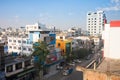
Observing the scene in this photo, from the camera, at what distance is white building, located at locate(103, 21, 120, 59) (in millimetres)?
8173

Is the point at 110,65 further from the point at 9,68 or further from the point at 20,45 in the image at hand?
the point at 20,45

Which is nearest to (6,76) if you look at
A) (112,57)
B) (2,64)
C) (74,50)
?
(2,64)

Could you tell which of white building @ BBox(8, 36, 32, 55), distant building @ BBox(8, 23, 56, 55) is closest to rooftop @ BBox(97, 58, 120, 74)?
distant building @ BBox(8, 23, 56, 55)

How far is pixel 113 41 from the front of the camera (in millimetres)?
8305

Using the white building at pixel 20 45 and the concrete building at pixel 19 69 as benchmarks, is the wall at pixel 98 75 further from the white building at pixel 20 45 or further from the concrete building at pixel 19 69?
the white building at pixel 20 45

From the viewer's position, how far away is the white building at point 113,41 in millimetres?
8173

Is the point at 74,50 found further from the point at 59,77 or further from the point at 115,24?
the point at 115,24

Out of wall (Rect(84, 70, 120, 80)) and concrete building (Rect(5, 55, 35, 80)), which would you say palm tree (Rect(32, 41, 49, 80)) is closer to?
concrete building (Rect(5, 55, 35, 80))

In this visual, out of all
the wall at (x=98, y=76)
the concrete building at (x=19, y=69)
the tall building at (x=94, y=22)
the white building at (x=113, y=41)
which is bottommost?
the concrete building at (x=19, y=69)

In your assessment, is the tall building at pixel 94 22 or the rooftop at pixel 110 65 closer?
the rooftop at pixel 110 65

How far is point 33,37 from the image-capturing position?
30969 millimetres

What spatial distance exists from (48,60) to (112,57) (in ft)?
71.8

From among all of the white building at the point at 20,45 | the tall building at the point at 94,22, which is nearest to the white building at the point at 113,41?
the white building at the point at 20,45

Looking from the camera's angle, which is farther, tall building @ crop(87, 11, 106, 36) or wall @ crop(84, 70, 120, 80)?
tall building @ crop(87, 11, 106, 36)
